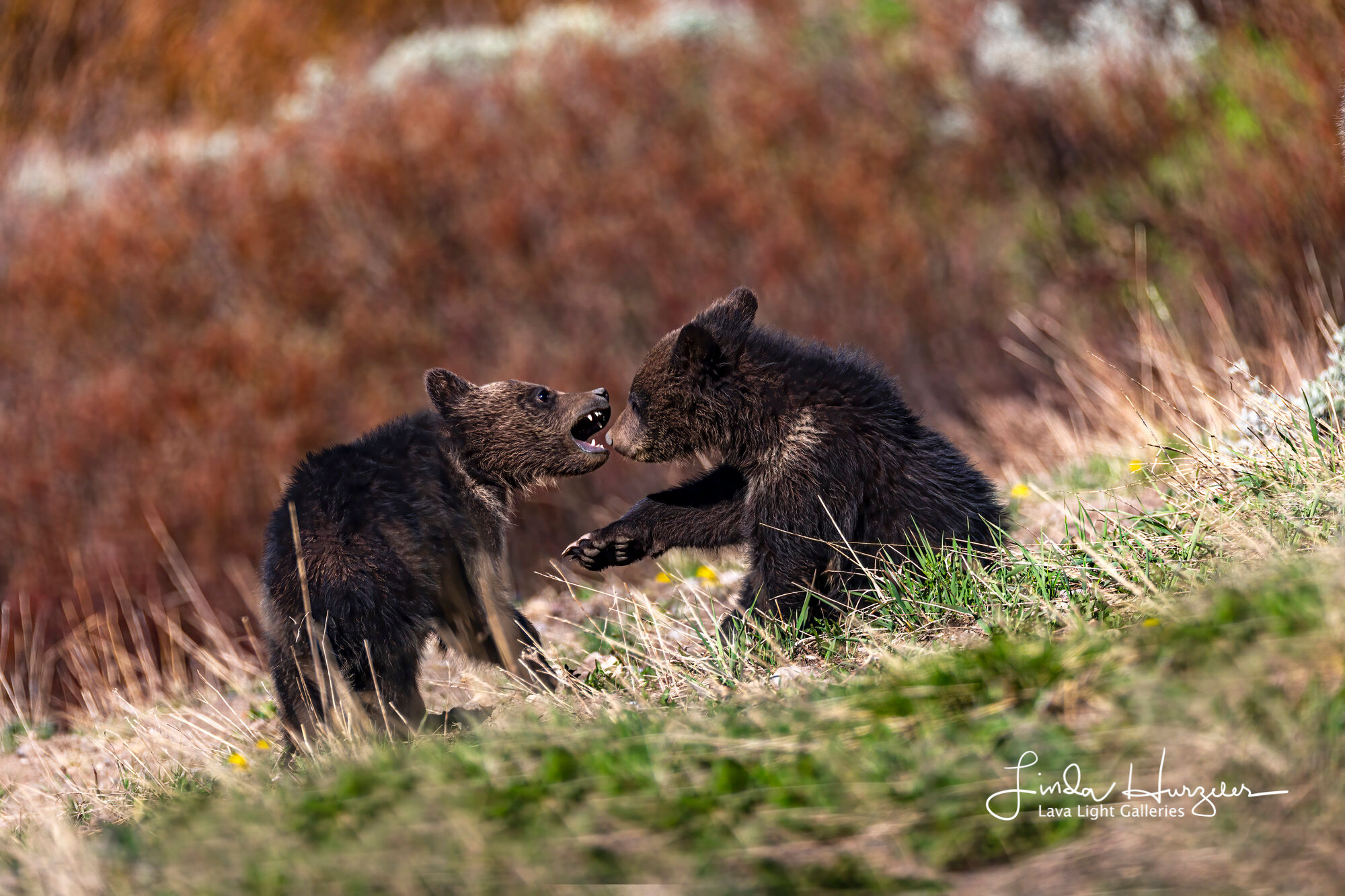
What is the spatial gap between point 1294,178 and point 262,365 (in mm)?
11947

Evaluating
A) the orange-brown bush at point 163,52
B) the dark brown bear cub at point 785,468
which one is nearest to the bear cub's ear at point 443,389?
the dark brown bear cub at point 785,468

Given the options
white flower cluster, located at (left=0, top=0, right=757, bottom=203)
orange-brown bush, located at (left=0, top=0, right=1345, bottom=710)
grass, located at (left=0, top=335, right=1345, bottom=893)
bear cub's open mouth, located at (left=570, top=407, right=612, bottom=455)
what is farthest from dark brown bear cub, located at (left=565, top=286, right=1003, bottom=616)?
white flower cluster, located at (left=0, top=0, right=757, bottom=203)

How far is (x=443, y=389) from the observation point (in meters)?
6.13

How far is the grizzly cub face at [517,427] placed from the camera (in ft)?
20.0

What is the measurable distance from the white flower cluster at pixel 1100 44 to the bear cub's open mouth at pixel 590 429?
40.0ft

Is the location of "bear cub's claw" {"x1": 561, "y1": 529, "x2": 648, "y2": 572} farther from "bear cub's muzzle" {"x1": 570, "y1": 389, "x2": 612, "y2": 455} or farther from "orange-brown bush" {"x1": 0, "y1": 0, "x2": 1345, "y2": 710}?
"orange-brown bush" {"x1": 0, "y1": 0, "x2": 1345, "y2": 710}

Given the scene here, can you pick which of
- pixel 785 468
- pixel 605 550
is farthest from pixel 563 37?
pixel 785 468

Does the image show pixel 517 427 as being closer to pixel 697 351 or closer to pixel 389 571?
pixel 697 351

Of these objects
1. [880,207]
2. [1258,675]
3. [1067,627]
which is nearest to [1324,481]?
[1067,627]

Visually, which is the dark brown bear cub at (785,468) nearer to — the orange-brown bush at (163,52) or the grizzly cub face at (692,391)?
the grizzly cub face at (692,391)

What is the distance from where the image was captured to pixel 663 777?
9.72 feet

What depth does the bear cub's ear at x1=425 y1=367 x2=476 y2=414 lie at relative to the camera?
6090 mm

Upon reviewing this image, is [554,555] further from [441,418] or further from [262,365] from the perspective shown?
[441,418]
